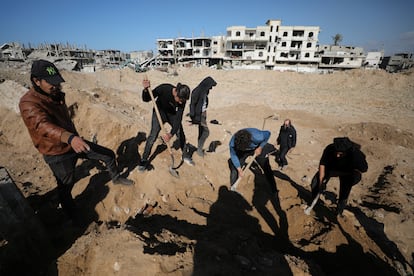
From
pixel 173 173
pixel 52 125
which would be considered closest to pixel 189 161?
pixel 173 173

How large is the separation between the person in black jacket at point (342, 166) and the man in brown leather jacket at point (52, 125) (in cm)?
350

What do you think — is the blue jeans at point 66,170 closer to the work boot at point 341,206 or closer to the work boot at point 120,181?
the work boot at point 120,181

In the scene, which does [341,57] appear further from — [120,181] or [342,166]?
[120,181]

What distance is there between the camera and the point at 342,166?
3410mm

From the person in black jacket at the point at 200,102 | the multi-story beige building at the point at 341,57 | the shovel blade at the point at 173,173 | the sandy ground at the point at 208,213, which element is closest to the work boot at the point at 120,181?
the sandy ground at the point at 208,213

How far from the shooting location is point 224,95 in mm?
17844

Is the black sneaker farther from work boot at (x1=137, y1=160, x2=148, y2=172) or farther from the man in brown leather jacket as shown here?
the man in brown leather jacket

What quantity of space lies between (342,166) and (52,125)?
4.21 meters

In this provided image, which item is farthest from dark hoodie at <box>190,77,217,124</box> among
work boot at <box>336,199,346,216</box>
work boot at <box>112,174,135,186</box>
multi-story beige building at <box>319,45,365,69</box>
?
multi-story beige building at <box>319,45,365,69</box>

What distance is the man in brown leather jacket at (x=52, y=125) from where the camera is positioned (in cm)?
228

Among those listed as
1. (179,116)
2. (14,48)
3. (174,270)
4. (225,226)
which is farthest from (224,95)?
(14,48)

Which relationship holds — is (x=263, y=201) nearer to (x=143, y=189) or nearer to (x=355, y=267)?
(x=355, y=267)

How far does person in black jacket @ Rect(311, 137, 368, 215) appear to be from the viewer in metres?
3.12

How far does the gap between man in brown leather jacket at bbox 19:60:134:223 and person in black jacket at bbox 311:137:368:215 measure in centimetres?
350
